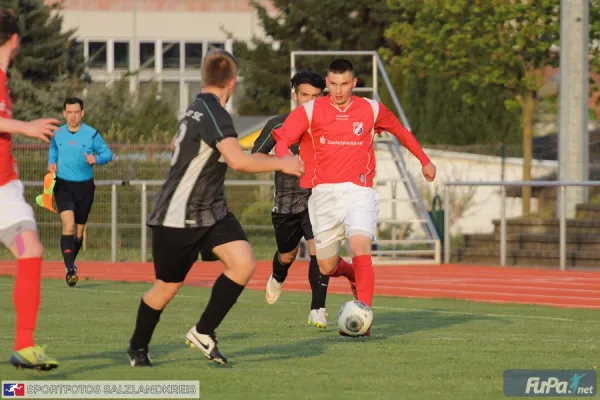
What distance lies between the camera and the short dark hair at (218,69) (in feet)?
30.6

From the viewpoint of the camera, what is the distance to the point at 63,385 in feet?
27.1

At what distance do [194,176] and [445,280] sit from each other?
467 inches

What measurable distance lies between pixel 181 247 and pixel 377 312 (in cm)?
577

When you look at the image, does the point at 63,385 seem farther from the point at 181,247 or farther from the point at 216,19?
the point at 216,19

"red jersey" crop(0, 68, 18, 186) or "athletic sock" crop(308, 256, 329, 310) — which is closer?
"red jersey" crop(0, 68, 18, 186)

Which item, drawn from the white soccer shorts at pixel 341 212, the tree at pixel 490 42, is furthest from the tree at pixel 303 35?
the white soccer shorts at pixel 341 212

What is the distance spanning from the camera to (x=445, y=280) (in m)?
20.8

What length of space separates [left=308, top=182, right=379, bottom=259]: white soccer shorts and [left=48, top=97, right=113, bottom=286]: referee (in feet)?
21.1

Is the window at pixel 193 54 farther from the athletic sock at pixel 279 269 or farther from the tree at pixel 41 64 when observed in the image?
the athletic sock at pixel 279 269

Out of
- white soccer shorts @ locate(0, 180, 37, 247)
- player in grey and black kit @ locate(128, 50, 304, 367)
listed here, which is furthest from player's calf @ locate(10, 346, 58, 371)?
player in grey and black kit @ locate(128, 50, 304, 367)

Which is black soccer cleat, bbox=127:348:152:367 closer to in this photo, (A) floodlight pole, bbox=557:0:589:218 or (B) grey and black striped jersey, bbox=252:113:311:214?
(B) grey and black striped jersey, bbox=252:113:311:214

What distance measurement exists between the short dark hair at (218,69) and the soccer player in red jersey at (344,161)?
224cm

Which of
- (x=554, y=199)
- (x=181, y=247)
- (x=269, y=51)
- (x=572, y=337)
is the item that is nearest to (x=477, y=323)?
(x=572, y=337)

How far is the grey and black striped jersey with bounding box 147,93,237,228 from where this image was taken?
920 cm
